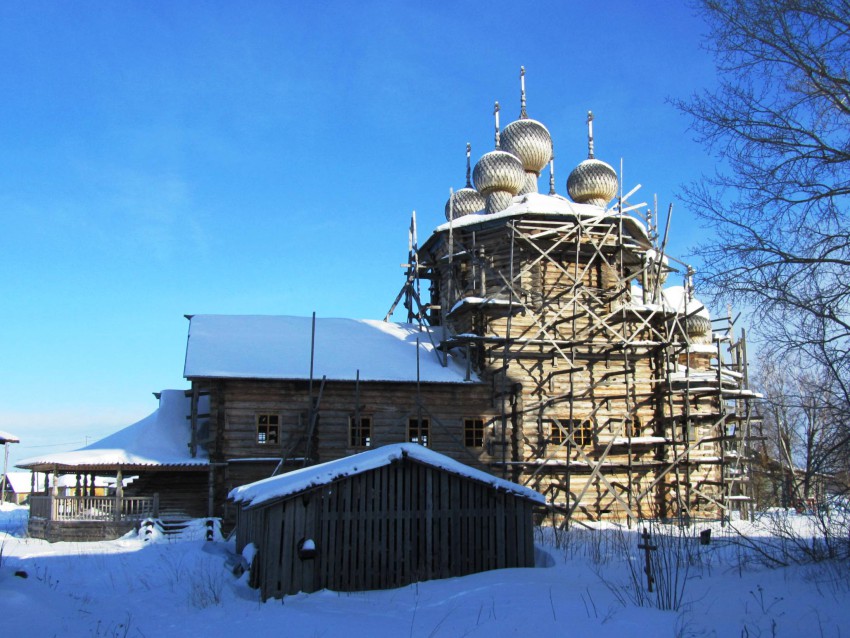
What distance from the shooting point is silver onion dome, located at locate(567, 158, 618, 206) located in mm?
30688

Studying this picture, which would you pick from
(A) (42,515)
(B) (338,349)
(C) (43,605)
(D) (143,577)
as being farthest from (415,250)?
(C) (43,605)

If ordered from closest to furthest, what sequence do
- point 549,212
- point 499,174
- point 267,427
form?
point 267,427 → point 549,212 → point 499,174

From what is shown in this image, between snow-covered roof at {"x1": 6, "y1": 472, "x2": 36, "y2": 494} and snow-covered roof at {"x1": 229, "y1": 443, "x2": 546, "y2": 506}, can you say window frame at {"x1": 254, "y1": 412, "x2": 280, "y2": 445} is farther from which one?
snow-covered roof at {"x1": 6, "y1": 472, "x2": 36, "y2": 494}

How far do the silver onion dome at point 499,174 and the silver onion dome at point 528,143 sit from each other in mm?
1800

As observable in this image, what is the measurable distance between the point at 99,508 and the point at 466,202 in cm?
1781

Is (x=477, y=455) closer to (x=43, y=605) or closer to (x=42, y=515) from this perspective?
(x=42, y=515)

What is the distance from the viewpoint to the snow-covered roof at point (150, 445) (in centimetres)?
2266

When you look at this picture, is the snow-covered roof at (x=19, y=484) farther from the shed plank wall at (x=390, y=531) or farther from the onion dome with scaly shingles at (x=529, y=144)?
the shed plank wall at (x=390, y=531)

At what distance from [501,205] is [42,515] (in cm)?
1806

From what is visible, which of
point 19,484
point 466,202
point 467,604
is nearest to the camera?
point 467,604

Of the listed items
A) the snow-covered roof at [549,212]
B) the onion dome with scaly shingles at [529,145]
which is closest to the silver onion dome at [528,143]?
the onion dome with scaly shingles at [529,145]

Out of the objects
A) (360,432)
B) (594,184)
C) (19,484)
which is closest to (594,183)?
(594,184)

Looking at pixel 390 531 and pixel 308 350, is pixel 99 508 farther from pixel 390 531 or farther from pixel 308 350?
pixel 390 531

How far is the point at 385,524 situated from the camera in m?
13.8
